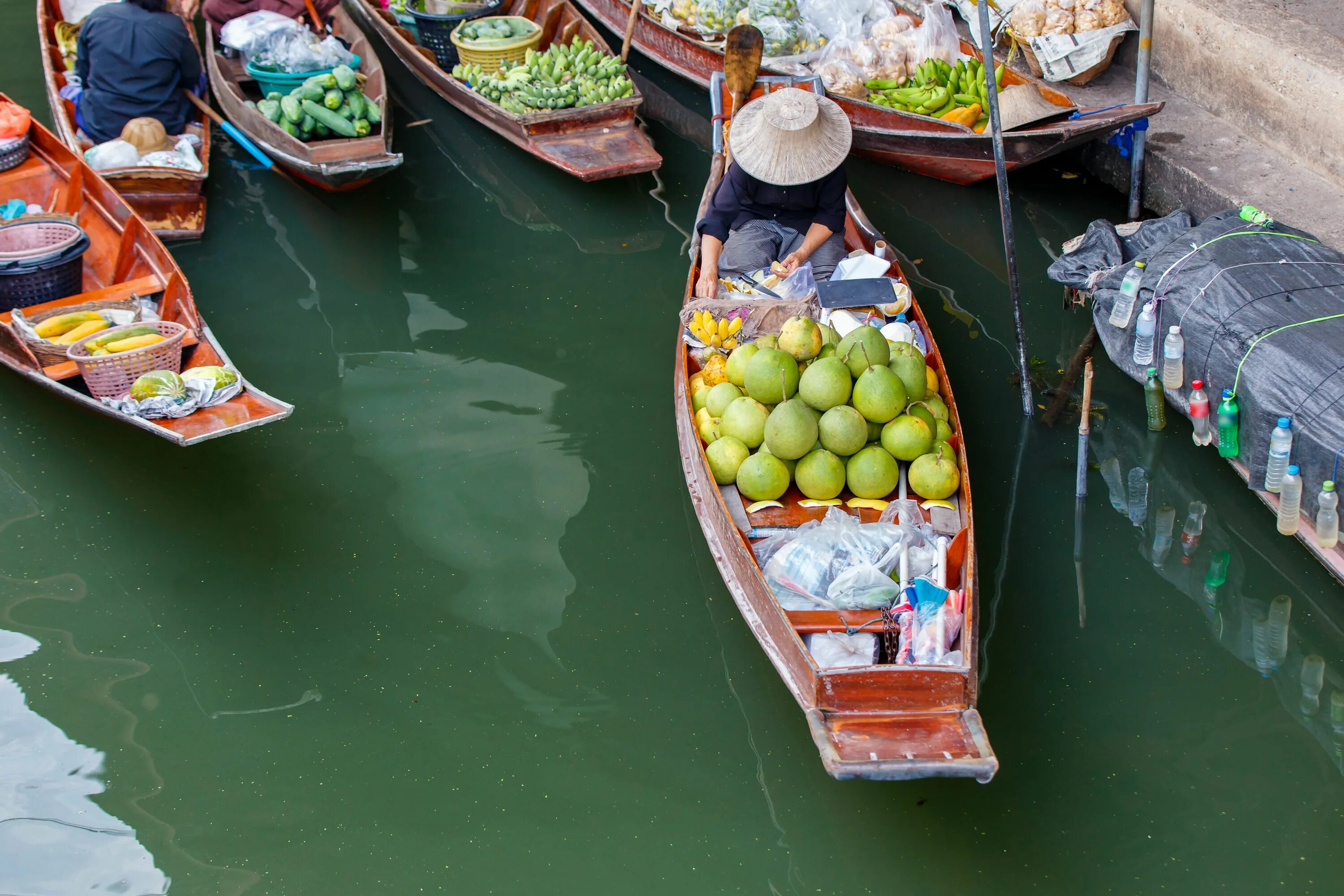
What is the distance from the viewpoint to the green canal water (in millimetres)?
3094

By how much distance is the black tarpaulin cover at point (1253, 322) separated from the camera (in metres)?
3.81

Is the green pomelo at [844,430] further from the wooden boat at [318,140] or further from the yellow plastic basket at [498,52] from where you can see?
the yellow plastic basket at [498,52]

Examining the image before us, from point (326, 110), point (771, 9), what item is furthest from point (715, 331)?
point (771, 9)

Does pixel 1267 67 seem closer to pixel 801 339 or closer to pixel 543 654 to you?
pixel 801 339

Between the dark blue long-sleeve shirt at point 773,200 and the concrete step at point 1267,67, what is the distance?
272 cm

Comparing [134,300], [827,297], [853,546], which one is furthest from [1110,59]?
[134,300]

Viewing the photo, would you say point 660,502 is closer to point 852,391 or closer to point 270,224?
point 852,391

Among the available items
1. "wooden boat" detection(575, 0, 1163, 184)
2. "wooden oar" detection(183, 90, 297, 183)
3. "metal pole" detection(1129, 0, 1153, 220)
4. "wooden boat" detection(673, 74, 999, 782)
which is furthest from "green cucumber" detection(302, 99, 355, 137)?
"metal pole" detection(1129, 0, 1153, 220)

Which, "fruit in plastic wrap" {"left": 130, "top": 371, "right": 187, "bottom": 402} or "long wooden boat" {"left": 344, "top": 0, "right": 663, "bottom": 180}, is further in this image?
"long wooden boat" {"left": 344, "top": 0, "right": 663, "bottom": 180}

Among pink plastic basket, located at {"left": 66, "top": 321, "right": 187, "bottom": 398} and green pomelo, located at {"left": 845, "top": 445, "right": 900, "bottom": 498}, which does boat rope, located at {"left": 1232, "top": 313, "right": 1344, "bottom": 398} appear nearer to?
green pomelo, located at {"left": 845, "top": 445, "right": 900, "bottom": 498}

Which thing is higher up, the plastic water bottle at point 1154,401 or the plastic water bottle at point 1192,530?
the plastic water bottle at point 1154,401

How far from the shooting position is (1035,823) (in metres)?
3.12

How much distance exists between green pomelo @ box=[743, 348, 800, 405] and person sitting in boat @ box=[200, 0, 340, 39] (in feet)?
18.7

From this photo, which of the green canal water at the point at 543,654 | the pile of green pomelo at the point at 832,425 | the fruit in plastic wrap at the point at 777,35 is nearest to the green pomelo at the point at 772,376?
the pile of green pomelo at the point at 832,425
